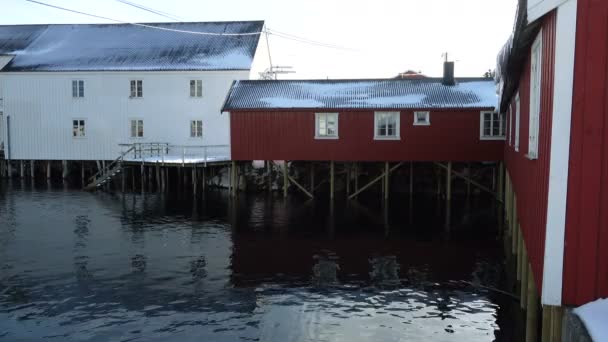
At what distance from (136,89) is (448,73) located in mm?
20191

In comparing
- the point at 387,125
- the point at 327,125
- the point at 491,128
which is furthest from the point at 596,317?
the point at 327,125

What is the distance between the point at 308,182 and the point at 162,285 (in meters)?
20.3

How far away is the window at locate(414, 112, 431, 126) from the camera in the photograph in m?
27.0

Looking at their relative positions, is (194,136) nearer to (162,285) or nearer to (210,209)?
(210,209)

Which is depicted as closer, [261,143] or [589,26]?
[589,26]

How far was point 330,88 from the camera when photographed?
3059cm

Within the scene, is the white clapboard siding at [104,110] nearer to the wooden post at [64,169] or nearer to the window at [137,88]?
the window at [137,88]

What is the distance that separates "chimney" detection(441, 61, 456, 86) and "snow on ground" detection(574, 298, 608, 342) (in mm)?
25004

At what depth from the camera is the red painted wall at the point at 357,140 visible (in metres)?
26.8

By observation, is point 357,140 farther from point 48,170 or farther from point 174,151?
point 48,170

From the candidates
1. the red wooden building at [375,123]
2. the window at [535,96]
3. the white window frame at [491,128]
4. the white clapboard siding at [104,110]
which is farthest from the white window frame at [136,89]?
the window at [535,96]

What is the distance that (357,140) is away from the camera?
27.9m

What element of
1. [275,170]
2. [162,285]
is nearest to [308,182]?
[275,170]

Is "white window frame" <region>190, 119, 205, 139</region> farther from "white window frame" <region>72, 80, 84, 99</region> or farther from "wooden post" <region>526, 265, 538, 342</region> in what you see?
"wooden post" <region>526, 265, 538, 342</region>
